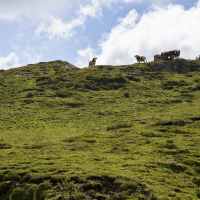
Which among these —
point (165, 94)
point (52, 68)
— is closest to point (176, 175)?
point (165, 94)

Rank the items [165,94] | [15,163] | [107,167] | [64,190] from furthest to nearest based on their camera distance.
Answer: [165,94]
[15,163]
[107,167]
[64,190]

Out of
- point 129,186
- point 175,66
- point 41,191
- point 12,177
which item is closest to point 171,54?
point 175,66

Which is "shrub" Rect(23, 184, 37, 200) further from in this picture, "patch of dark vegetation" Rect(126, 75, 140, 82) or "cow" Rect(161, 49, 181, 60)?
"cow" Rect(161, 49, 181, 60)

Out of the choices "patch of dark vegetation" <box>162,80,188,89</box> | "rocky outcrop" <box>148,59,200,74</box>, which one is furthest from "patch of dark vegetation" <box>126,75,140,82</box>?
"rocky outcrop" <box>148,59,200,74</box>

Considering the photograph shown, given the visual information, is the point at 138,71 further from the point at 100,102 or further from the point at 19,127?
the point at 19,127

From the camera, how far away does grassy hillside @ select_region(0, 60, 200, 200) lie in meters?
13.6

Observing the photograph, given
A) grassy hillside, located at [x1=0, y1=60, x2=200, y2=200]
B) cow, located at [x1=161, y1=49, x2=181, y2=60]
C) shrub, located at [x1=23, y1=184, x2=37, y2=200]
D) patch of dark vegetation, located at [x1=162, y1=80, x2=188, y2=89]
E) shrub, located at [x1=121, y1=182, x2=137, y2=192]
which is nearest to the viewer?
shrub, located at [x1=121, y1=182, x2=137, y2=192]

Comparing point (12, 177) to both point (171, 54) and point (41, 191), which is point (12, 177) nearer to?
point (41, 191)

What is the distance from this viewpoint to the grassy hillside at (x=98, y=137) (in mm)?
13617

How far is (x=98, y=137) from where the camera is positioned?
30.4 m

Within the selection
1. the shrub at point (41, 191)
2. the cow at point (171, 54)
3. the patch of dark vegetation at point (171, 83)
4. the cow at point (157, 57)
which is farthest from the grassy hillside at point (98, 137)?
the cow at point (157, 57)

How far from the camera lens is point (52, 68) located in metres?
104

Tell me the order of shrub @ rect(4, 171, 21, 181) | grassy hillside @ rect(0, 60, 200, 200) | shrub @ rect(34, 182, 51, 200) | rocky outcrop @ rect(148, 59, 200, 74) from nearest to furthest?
shrub @ rect(34, 182, 51, 200) → grassy hillside @ rect(0, 60, 200, 200) → shrub @ rect(4, 171, 21, 181) → rocky outcrop @ rect(148, 59, 200, 74)

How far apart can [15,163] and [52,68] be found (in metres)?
92.0
